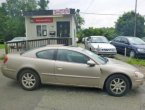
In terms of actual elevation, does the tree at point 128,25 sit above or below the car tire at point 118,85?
above

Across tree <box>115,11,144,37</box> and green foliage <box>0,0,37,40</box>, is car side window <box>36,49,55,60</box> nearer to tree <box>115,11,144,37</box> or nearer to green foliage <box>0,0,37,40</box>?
green foliage <box>0,0,37,40</box>

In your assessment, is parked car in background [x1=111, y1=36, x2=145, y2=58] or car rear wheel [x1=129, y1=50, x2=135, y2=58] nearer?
parked car in background [x1=111, y1=36, x2=145, y2=58]

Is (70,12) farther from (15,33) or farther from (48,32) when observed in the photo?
(15,33)

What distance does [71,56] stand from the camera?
6.71 m

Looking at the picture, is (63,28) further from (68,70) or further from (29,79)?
(68,70)

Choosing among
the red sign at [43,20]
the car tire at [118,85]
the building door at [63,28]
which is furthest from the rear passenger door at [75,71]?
the red sign at [43,20]

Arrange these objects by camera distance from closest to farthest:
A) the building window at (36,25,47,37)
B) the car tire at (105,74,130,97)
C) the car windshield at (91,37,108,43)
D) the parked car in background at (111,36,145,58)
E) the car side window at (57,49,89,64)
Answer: the car tire at (105,74,130,97), the car side window at (57,49,89,64), the parked car in background at (111,36,145,58), the car windshield at (91,37,108,43), the building window at (36,25,47,37)

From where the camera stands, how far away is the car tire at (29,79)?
6672 millimetres

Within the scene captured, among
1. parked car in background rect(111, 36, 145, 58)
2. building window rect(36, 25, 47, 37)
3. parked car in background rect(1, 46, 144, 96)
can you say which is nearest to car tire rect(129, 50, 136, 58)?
parked car in background rect(111, 36, 145, 58)

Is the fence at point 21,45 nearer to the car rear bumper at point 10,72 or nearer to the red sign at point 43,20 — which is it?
the red sign at point 43,20

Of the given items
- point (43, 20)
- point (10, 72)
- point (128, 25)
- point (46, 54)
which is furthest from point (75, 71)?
point (128, 25)

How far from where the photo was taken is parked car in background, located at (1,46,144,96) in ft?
21.0

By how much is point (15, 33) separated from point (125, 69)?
44269 millimetres

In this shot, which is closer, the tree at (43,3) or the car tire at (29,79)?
the car tire at (29,79)
